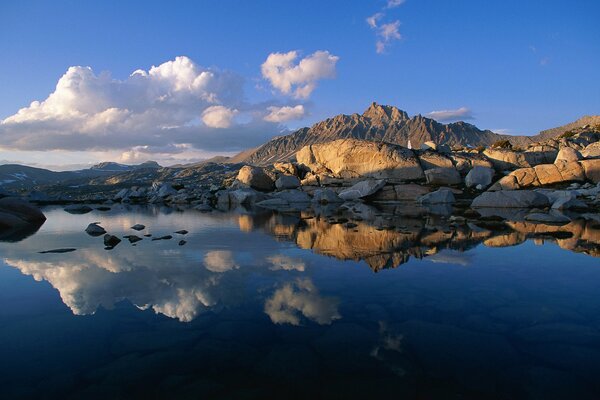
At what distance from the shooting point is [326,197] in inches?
2045

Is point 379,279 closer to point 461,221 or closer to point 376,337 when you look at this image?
point 376,337

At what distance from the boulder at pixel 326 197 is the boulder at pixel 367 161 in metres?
7.79

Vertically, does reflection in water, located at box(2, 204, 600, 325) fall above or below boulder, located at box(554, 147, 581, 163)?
below

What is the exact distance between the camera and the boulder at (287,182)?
61.5 m

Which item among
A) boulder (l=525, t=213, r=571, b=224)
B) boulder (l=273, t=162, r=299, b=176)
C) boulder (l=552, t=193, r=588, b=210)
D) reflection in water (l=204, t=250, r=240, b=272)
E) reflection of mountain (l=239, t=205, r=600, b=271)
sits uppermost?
boulder (l=273, t=162, r=299, b=176)

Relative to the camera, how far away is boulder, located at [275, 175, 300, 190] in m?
61.5

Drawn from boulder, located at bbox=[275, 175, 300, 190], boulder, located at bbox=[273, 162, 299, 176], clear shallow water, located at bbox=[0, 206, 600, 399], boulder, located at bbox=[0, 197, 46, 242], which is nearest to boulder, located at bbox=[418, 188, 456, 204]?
boulder, located at bbox=[275, 175, 300, 190]

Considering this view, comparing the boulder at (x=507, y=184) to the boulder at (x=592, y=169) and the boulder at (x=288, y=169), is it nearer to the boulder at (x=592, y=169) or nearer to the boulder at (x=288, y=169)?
the boulder at (x=592, y=169)

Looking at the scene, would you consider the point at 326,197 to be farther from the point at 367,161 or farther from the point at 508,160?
the point at 508,160

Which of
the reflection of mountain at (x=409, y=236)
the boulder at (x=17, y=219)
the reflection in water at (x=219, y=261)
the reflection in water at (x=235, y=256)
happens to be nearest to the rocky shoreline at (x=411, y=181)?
the reflection of mountain at (x=409, y=236)

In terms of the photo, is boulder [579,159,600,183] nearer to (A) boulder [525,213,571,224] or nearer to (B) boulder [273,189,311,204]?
(A) boulder [525,213,571,224]

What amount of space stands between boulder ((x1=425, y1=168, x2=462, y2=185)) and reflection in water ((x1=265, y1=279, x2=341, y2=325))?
46879mm

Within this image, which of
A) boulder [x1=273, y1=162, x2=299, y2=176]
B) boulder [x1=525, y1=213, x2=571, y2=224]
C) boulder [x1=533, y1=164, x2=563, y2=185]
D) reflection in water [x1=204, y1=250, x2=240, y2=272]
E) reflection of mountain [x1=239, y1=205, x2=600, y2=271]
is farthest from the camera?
boulder [x1=273, y1=162, x2=299, y2=176]

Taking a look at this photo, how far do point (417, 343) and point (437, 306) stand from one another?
253 cm
